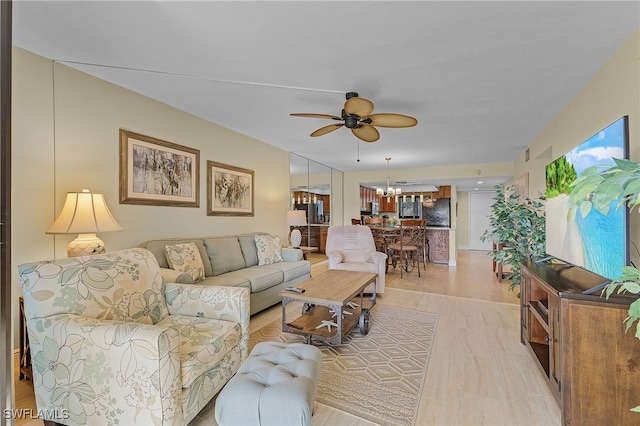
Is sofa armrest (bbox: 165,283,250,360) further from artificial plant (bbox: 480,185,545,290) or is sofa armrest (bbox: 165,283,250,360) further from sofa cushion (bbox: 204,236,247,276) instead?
artificial plant (bbox: 480,185,545,290)

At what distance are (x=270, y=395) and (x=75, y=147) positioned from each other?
2.62 metres

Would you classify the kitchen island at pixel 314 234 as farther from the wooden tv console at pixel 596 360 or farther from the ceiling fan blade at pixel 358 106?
the wooden tv console at pixel 596 360

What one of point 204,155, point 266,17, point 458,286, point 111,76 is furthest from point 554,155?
point 111,76

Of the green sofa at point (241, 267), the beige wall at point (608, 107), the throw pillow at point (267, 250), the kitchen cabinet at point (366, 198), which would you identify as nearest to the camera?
the beige wall at point (608, 107)

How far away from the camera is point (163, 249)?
2887 mm

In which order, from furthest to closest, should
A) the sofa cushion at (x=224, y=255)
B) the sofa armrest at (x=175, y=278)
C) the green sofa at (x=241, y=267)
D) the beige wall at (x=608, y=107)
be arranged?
the sofa cushion at (x=224, y=255), the green sofa at (x=241, y=267), the sofa armrest at (x=175, y=278), the beige wall at (x=608, y=107)

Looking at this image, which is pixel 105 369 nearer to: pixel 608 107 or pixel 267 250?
pixel 267 250

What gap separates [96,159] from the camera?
102 inches

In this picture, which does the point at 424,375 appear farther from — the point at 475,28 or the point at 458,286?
the point at 458,286

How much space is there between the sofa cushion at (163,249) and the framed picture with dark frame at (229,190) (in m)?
0.62

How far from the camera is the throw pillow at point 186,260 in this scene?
2.79 m

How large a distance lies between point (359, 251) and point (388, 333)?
1638 millimetres

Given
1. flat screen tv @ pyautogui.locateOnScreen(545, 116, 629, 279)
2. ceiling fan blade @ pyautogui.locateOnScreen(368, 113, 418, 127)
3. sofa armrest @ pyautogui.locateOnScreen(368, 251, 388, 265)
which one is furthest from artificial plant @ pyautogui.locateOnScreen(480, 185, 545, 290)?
ceiling fan blade @ pyautogui.locateOnScreen(368, 113, 418, 127)

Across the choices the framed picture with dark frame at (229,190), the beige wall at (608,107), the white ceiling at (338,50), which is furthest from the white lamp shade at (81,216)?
the beige wall at (608,107)
